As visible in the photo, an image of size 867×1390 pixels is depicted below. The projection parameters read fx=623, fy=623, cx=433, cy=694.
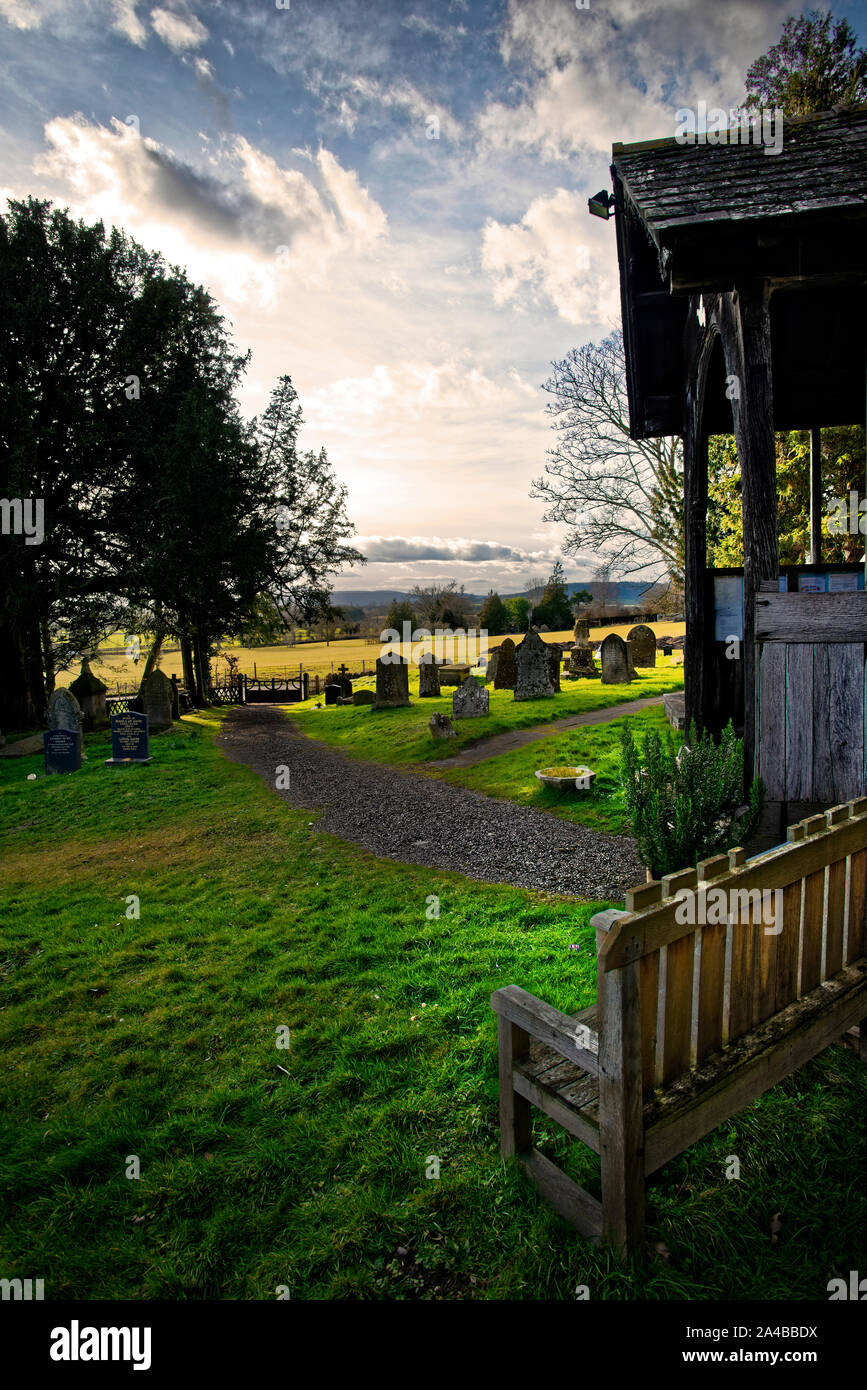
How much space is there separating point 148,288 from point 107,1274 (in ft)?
83.9

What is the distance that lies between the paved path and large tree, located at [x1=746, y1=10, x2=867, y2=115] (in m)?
16.6

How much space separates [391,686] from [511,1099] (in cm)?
1810

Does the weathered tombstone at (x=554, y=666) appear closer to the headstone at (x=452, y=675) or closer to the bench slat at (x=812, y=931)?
the headstone at (x=452, y=675)

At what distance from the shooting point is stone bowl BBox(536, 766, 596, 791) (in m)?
9.85

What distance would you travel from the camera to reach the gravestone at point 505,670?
2242 centimetres

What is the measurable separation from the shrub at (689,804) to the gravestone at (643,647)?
78.3 feet

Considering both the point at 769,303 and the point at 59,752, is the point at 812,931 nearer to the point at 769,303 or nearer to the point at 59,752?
the point at 769,303

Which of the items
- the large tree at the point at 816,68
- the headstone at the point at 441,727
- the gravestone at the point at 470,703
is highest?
the large tree at the point at 816,68

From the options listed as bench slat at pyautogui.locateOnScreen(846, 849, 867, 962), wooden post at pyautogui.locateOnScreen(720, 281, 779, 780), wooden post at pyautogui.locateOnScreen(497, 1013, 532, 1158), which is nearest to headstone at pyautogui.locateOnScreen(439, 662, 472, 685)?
wooden post at pyautogui.locateOnScreen(720, 281, 779, 780)

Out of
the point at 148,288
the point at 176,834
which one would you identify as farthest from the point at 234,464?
the point at 176,834

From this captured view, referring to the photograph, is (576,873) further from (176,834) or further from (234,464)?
(234,464)

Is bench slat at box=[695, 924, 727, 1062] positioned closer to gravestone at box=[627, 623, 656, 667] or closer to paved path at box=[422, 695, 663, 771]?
paved path at box=[422, 695, 663, 771]

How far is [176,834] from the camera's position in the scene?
9.82 meters

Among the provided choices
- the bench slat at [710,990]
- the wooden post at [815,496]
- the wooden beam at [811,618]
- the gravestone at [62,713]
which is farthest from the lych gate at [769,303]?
the gravestone at [62,713]
